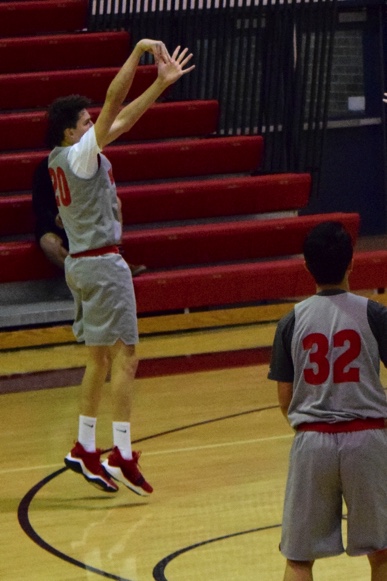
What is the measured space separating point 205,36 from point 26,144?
5.41 ft

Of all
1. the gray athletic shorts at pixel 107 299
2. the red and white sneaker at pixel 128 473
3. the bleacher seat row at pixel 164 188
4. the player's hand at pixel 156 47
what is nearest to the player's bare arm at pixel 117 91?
the player's hand at pixel 156 47

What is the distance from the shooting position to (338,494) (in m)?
2.81

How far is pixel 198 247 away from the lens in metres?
7.92

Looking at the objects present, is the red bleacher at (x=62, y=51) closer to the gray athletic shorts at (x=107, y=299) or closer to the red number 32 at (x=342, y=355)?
the gray athletic shorts at (x=107, y=299)

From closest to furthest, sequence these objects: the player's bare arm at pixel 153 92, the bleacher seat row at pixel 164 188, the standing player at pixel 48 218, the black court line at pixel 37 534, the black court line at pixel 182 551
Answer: the black court line at pixel 182 551
the black court line at pixel 37 534
the player's bare arm at pixel 153 92
the standing player at pixel 48 218
the bleacher seat row at pixel 164 188

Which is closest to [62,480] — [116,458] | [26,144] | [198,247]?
[116,458]

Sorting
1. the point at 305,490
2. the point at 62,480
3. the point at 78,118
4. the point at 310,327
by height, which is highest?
the point at 78,118

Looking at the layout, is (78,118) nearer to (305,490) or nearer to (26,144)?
(305,490)

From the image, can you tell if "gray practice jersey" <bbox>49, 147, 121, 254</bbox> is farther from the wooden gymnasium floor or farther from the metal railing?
the metal railing

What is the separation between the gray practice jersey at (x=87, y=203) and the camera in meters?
4.51

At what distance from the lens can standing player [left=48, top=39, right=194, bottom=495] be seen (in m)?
4.50

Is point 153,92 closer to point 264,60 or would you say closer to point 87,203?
point 87,203

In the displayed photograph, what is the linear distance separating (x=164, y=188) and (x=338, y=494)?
545 cm

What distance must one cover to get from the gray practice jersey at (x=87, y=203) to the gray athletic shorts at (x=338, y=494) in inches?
76.0
